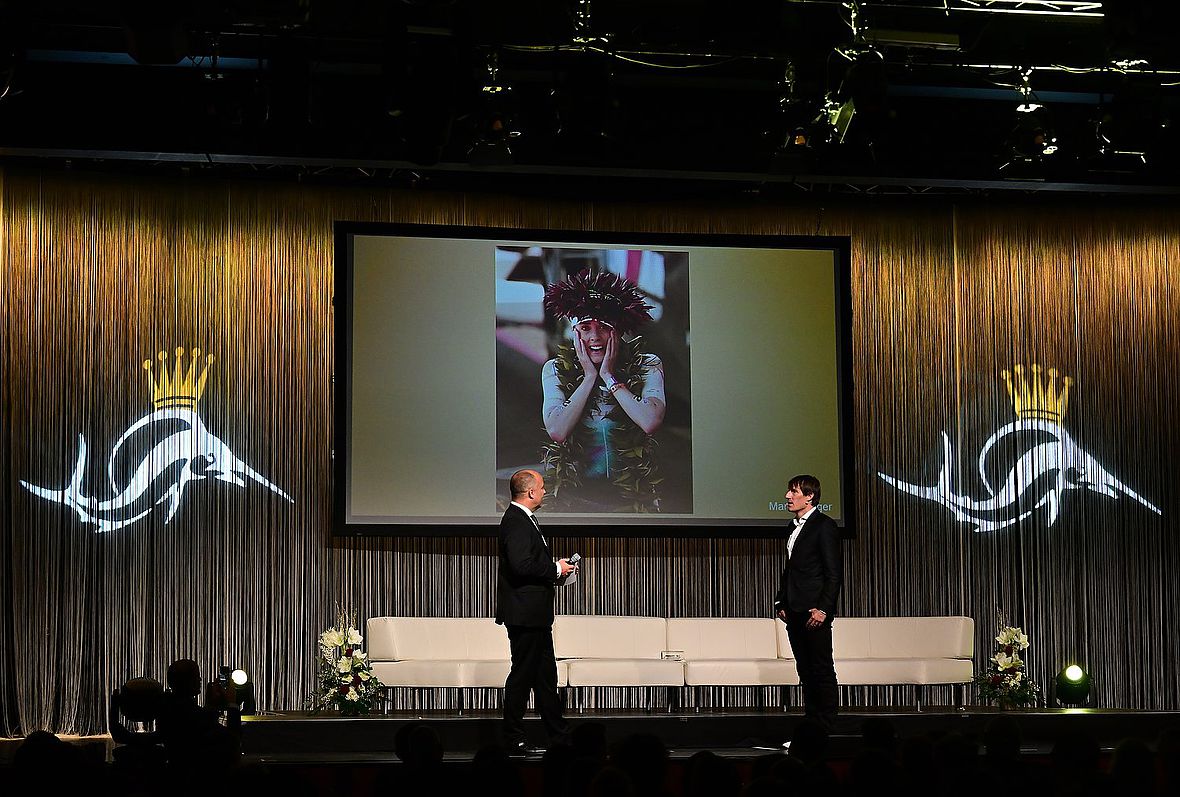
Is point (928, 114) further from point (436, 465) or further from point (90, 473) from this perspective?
point (90, 473)

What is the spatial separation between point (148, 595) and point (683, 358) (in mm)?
3524

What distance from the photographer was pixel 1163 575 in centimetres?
903

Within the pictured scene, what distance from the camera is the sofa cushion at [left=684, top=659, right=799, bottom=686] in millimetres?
7957

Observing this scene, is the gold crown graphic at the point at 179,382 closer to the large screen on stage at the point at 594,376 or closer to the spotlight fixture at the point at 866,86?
the large screen on stage at the point at 594,376

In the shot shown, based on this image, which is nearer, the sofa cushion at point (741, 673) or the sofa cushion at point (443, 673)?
the sofa cushion at point (443, 673)

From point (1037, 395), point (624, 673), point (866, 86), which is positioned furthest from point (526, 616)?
point (1037, 395)

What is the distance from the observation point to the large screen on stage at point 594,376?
8219mm

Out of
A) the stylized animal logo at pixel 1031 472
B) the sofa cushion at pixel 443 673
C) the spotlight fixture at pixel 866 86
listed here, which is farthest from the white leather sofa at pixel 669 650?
the spotlight fixture at pixel 866 86

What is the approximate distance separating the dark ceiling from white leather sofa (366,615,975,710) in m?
2.70

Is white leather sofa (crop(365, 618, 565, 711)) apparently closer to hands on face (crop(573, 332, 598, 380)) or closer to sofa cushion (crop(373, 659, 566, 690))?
sofa cushion (crop(373, 659, 566, 690))

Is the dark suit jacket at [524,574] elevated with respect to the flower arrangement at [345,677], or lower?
elevated

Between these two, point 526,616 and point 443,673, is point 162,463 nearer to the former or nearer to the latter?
point 443,673

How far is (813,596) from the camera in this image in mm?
6773

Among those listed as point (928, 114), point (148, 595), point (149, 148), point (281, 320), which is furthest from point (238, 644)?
point (928, 114)
